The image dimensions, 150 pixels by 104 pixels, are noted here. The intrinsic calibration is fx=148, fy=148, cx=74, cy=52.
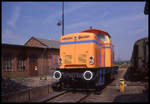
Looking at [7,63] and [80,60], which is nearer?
[80,60]

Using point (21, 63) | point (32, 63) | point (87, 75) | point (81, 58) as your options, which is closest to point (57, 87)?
point (81, 58)

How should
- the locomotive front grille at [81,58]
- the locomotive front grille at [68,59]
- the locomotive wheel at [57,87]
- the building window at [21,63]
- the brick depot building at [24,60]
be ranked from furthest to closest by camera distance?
the building window at [21,63], the brick depot building at [24,60], the locomotive wheel at [57,87], the locomotive front grille at [68,59], the locomotive front grille at [81,58]

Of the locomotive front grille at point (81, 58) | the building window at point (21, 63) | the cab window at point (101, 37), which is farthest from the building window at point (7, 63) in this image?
the cab window at point (101, 37)

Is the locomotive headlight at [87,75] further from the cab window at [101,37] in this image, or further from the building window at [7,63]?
the building window at [7,63]

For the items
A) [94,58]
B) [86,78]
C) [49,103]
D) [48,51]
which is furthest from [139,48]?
[48,51]

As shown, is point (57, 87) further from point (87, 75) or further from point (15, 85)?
point (87, 75)

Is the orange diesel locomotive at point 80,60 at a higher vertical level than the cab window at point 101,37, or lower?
lower

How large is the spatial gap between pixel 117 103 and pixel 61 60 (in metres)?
3.60

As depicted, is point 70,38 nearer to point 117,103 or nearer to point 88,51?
point 88,51

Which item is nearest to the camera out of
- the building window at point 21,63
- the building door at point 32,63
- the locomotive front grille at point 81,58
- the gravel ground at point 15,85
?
the gravel ground at point 15,85

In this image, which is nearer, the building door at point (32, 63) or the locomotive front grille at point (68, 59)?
the locomotive front grille at point (68, 59)

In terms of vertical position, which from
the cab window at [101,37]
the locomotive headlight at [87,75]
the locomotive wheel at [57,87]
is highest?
the cab window at [101,37]

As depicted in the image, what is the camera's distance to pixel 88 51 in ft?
24.2

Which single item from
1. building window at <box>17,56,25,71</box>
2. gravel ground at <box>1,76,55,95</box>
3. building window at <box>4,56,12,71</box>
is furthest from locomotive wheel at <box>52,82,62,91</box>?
building window at <box>17,56,25,71</box>
